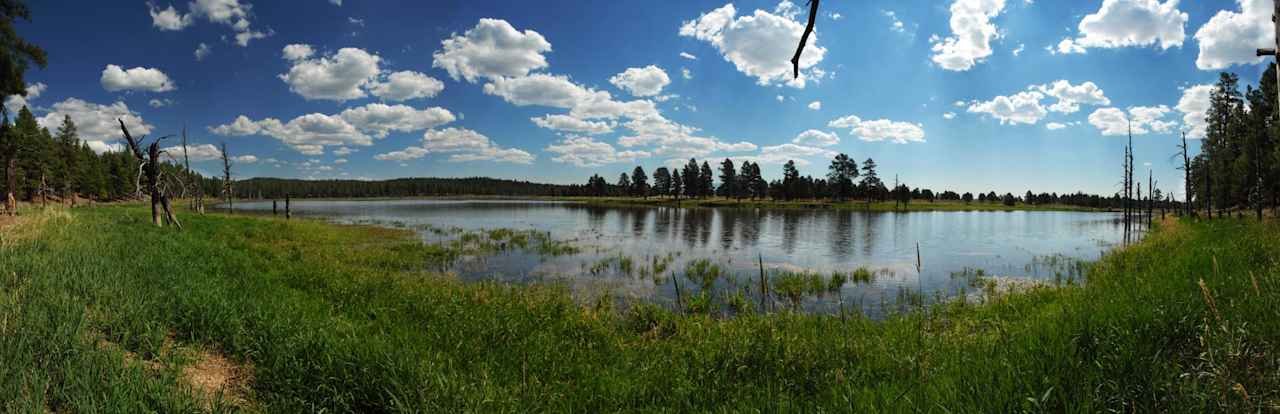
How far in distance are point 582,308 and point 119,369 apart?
820 centimetres

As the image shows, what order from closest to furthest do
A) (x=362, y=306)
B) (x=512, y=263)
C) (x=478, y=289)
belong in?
(x=362, y=306)
(x=478, y=289)
(x=512, y=263)

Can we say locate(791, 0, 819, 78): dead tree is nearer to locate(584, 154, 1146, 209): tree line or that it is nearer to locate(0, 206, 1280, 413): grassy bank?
locate(0, 206, 1280, 413): grassy bank

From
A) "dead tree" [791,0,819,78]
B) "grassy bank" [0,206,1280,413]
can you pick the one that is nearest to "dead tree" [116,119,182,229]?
"grassy bank" [0,206,1280,413]

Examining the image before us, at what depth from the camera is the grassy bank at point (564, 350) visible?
4.05m

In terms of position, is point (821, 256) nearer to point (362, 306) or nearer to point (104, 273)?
point (362, 306)

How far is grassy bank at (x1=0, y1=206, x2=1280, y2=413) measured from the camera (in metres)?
4.05

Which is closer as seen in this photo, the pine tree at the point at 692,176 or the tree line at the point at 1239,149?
the tree line at the point at 1239,149

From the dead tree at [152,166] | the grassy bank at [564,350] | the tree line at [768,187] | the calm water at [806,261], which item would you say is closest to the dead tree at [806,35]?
the grassy bank at [564,350]

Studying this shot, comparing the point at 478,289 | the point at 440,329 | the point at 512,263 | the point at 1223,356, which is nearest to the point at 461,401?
the point at 440,329

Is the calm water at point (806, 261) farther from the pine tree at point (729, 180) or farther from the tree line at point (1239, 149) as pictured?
the pine tree at point (729, 180)

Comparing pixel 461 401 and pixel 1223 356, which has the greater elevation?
pixel 1223 356

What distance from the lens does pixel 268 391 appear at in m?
5.27

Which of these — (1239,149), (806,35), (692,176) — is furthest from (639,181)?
(806,35)

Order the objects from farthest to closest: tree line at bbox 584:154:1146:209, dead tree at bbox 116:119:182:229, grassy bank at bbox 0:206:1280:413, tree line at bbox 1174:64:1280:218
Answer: tree line at bbox 584:154:1146:209 < tree line at bbox 1174:64:1280:218 < dead tree at bbox 116:119:182:229 < grassy bank at bbox 0:206:1280:413
